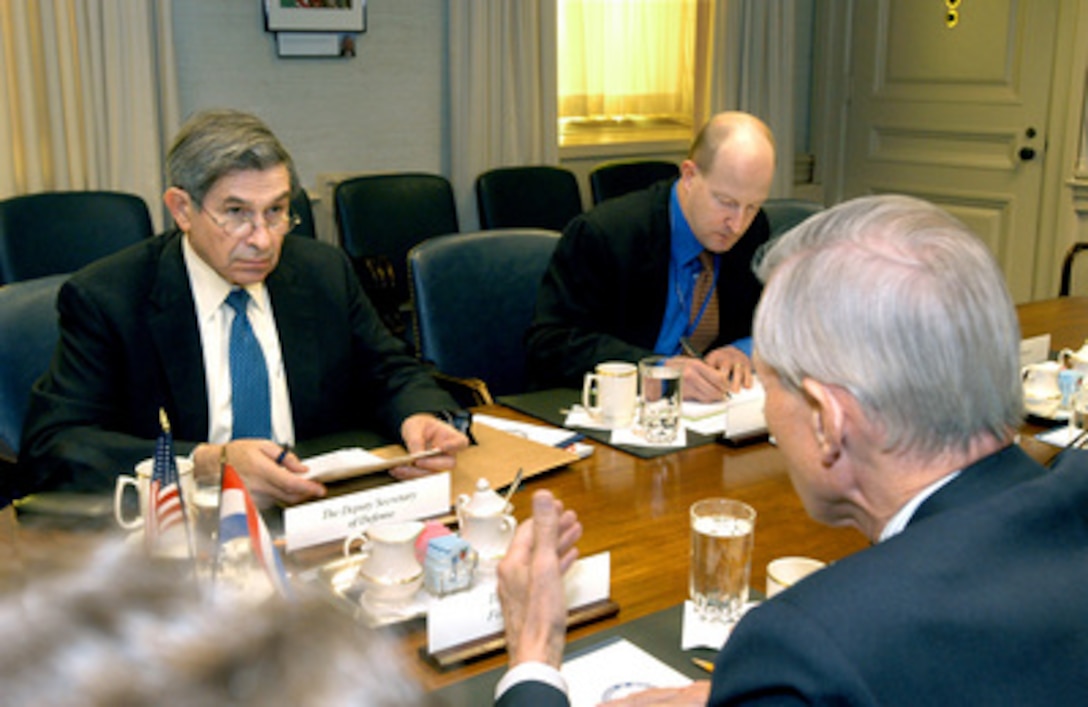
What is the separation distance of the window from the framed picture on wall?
1239 millimetres

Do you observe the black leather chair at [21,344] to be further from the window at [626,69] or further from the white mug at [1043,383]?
the window at [626,69]

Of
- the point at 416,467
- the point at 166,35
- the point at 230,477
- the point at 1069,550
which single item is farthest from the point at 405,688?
the point at 166,35

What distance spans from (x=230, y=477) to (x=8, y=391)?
175cm

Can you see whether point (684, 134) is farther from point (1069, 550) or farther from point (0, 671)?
point (0, 671)

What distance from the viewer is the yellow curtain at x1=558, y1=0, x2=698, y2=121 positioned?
573 cm

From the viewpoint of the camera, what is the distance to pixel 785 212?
3.92 metres

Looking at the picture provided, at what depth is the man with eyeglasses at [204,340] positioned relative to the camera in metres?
2.18

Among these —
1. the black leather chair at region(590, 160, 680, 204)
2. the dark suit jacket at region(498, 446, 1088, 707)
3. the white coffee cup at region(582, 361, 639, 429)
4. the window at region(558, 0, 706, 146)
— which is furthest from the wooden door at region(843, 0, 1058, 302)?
the dark suit jacket at region(498, 446, 1088, 707)

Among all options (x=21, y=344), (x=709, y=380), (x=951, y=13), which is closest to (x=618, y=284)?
(x=709, y=380)

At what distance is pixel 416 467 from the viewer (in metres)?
1.97

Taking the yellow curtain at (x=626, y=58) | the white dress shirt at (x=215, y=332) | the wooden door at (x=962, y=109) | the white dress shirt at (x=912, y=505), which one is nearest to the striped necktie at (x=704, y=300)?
the white dress shirt at (x=215, y=332)

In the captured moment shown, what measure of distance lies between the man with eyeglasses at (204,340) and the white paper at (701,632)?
742mm

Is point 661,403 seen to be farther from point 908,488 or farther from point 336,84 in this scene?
point 336,84

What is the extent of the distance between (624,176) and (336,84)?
1.41 metres
